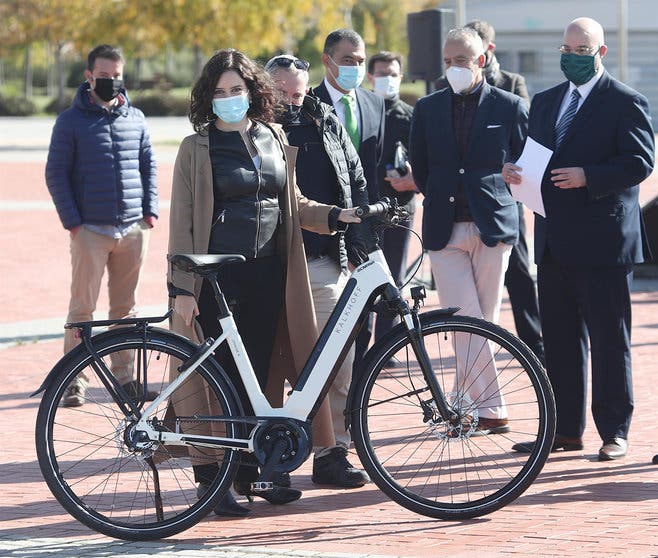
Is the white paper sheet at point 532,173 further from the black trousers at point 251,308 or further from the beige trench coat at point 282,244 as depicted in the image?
the black trousers at point 251,308

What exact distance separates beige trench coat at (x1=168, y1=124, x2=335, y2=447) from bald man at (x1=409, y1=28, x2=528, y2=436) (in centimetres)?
133

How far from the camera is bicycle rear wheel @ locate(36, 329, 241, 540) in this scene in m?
5.62

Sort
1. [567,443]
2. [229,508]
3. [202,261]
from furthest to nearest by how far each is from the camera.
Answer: [567,443] < [229,508] < [202,261]

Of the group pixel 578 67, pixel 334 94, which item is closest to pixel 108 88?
pixel 334 94

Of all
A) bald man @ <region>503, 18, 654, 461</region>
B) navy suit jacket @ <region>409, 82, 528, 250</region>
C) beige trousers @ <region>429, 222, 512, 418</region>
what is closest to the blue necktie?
bald man @ <region>503, 18, 654, 461</region>

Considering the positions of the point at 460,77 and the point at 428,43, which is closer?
the point at 460,77

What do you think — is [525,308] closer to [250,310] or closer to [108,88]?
[108,88]

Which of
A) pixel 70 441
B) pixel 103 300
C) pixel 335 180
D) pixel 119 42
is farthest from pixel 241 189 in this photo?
pixel 119 42

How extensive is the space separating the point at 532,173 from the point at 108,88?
10.2 ft

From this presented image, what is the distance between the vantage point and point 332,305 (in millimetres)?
6676

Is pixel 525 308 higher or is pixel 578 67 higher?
pixel 578 67

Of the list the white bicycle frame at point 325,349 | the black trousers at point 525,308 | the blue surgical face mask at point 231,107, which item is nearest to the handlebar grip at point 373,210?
the white bicycle frame at point 325,349

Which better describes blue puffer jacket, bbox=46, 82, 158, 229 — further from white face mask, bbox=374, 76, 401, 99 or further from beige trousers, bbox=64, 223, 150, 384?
white face mask, bbox=374, 76, 401, 99

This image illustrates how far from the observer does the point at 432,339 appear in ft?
19.3
